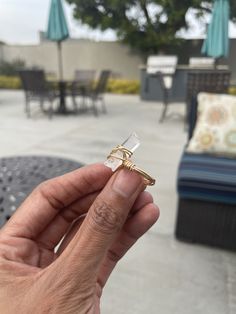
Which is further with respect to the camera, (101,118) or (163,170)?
(101,118)

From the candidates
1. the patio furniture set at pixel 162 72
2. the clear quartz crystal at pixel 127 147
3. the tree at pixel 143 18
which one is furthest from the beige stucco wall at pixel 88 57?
the clear quartz crystal at pixel 127 147

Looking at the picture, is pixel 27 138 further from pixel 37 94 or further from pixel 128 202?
pixel 128 202

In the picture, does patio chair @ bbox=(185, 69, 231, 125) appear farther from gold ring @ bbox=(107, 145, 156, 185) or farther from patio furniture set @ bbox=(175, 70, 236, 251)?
gold ring @ bbox=(107, 145, 156, 185)

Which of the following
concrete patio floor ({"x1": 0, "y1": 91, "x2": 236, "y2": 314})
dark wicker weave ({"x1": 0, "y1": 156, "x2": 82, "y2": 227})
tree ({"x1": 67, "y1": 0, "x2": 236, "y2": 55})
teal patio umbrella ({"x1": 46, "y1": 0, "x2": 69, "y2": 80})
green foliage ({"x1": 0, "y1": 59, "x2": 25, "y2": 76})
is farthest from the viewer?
green foliage ({"x1": 0, "y1": 59, "x2": 25, "y2": 76})

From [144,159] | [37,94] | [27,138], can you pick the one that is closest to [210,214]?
[144,159]

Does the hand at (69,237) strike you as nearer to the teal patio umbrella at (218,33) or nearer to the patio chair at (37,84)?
the patio chair at (37,84)

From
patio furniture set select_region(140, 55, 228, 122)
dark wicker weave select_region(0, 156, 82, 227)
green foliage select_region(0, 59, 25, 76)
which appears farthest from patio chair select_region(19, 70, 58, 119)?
green foliage select_region(0, 59, 25, 76)
